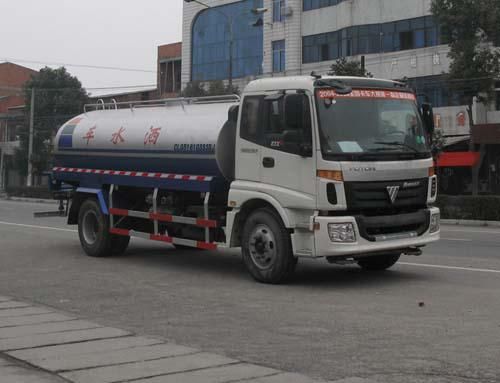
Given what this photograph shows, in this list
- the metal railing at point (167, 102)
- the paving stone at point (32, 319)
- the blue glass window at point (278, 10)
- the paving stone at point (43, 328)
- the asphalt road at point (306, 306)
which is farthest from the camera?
the blue glass window at point (278, 10)

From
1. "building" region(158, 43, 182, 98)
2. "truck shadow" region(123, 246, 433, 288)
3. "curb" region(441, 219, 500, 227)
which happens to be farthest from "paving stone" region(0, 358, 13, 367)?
"building" region(158, 43, 182, 98)

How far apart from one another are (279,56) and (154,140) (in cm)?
3857

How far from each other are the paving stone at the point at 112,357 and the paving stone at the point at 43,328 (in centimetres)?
117

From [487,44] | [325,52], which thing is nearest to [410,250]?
[487,44]

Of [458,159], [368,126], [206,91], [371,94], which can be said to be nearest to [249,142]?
[368,126]

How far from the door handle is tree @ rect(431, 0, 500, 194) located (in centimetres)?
2355

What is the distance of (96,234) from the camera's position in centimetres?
1390

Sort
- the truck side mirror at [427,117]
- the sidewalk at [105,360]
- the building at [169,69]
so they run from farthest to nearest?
the building at [169,69]
the truck side mirror at [427,117]
the sidewalk at [105,360]

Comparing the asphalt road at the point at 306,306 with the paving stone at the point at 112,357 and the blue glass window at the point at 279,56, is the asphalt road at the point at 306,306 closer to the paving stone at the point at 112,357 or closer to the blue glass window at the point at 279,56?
the paving stone at the point at 112,357

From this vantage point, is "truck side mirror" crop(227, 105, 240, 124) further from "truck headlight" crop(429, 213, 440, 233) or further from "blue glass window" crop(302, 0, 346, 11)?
"blue glass window" crop(302, 0, 346, 11)

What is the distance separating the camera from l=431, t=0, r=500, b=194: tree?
101ft

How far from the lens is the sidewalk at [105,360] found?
5531 millimetres

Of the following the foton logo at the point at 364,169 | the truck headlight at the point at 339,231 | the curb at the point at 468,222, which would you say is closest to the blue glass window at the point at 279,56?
the curb at the point at 468,222

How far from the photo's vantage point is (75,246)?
16.0 metres
